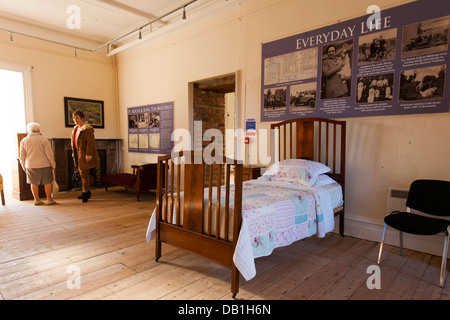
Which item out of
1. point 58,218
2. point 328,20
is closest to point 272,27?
point 328,20

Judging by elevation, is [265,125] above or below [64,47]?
below

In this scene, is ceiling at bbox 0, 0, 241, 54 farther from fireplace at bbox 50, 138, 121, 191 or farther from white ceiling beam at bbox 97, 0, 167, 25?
fireplace at bbox 50, 138, 121, 191

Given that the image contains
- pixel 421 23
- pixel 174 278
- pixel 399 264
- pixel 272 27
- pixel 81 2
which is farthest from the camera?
pixel 81 2

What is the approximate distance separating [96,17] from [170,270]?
18.2 ft

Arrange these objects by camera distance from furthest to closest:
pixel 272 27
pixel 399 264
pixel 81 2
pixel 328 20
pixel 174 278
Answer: pixel 81 2 < pixel 272 27 < pixel 328 20 < pixel 399 264 < pixel 174 278

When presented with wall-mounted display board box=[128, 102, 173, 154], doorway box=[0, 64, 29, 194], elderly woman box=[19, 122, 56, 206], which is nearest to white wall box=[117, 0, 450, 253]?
wall-mounted display board box=[128, 102, 173, 154]

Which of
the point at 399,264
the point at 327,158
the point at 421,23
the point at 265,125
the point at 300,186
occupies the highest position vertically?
the point at 421,23

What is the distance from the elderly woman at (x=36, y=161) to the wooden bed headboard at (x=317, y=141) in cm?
423

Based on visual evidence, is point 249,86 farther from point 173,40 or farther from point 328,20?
point 173,40

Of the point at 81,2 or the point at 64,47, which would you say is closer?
the point at 81,2

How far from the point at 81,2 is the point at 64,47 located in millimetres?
1852

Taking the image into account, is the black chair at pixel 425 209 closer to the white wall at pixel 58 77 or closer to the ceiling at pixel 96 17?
the ceiling at pixel 96 17

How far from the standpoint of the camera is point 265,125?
4344mm

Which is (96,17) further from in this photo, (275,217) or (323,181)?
(275,217)
